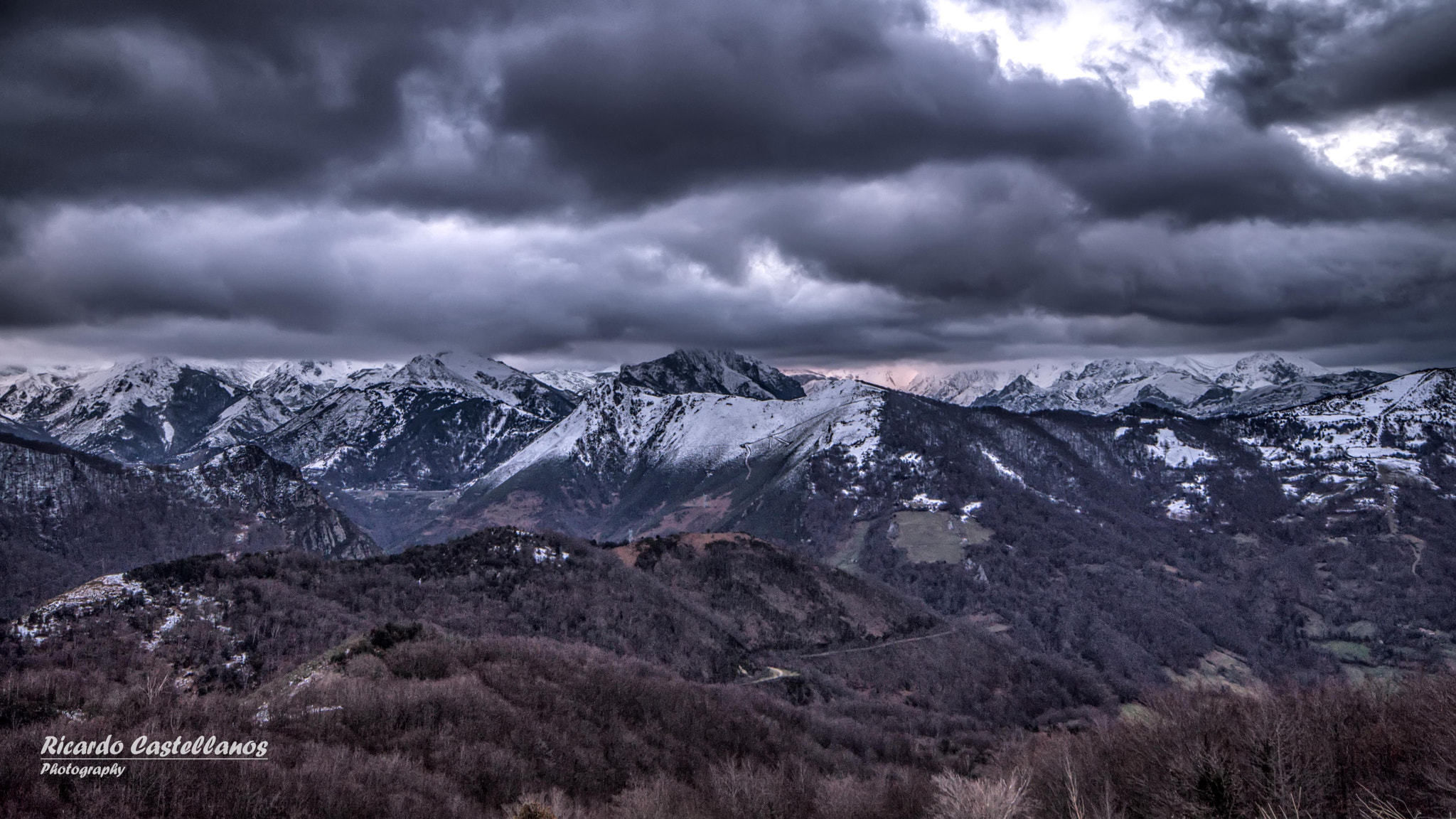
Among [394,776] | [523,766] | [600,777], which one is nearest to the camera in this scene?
[394,776]

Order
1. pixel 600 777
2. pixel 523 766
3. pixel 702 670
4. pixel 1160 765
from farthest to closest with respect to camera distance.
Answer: pixel 702 670, pixel 600 777, pixel 523 766, pixel 1160 765

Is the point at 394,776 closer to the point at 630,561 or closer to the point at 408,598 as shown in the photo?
the point at 408,598

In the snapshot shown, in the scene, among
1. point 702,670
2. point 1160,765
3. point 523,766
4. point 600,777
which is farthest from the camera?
point 702,670

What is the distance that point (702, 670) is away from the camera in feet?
467

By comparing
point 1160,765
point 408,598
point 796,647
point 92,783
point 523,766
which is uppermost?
point 92,783

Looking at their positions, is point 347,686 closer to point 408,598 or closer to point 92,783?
point 92,783

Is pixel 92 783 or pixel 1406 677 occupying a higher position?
pixel 92 783

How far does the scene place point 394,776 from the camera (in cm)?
5262

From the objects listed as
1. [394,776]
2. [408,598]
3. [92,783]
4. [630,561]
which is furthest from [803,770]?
[630,561]

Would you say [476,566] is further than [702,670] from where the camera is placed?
Yes

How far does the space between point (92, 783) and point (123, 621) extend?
8763 cm

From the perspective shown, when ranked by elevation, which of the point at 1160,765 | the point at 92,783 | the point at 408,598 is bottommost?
the point at 408,598

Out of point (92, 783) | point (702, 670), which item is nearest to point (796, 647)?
point (702, 670)

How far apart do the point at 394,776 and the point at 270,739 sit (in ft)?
28.2
